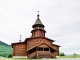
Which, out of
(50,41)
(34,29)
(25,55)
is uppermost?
(34,29)

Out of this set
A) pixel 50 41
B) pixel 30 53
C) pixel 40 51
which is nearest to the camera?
pixel 40 51

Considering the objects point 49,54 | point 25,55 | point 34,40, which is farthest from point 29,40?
point 49,54

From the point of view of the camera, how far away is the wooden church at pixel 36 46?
3900 cm

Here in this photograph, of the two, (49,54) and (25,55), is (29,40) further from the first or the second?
(49,54)

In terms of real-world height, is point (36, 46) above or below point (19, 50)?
above

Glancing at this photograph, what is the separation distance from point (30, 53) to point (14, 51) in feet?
15.1

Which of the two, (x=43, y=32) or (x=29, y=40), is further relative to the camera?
(x=43, y=32)

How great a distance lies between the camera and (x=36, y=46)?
127 ft

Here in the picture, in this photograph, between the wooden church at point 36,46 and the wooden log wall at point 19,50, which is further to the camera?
the wooden log wall at point 19,50

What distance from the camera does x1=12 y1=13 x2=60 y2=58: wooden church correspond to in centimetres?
3900

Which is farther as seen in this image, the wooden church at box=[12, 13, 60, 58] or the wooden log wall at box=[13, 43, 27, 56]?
the wooden log wall at box=[13, 43, 27, 56]

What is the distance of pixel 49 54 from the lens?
128 feet

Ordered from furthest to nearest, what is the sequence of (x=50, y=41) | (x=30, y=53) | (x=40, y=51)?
(x=50, y=41)
(x=30, y=53)
(x=40, y=51)

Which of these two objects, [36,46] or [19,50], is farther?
[19,50]
